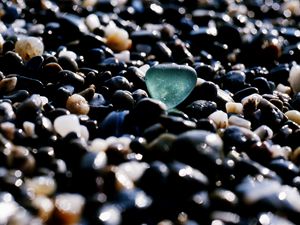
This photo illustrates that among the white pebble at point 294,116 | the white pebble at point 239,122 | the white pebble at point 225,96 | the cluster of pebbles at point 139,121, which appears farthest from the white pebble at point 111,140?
the white pebble at point 294,116

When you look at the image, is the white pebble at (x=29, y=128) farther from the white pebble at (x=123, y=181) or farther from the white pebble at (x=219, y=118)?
the white pebble at (x=219, y=118)

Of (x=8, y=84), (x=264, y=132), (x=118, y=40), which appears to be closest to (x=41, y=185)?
(x=8, y=84)

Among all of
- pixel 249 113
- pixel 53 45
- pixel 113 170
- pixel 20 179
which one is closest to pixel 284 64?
pixel 249 113

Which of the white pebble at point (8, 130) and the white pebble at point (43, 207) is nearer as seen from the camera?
the white pebble at point (43, 207)

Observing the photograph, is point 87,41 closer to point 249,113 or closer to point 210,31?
point 210,31

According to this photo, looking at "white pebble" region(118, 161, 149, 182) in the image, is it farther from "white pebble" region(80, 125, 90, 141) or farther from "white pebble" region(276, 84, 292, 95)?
"white pebble" region(276, 84, 292, 95)

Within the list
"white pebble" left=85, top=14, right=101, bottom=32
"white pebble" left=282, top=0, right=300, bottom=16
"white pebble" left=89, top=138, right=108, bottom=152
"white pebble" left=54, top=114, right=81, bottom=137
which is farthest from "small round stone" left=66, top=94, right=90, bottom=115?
"white pebble" left=282, top=0, right=300, bottom=16

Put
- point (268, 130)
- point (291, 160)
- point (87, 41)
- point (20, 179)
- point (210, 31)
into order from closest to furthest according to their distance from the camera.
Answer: point (20, 179)
point (291, 160)
point (268, 130)
point (87, 41)
point (210, 31)
